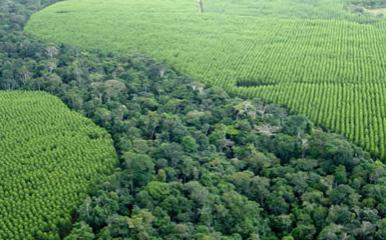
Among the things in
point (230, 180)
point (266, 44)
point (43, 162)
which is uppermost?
point (43, 162)

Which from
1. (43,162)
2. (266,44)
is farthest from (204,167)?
(266,44)

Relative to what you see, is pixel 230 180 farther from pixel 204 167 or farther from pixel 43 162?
pixel 43 162

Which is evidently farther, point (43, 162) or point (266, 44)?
point (266, 44)

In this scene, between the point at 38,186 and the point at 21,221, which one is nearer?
the point at 21,221

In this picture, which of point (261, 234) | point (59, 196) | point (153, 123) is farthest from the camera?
point (153, 123)

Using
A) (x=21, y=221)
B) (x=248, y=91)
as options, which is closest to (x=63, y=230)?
(x=21, y=221)

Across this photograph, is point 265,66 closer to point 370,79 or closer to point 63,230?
point 370,79

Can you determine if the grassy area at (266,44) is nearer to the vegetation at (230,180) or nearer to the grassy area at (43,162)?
the vegetation at (230,180)

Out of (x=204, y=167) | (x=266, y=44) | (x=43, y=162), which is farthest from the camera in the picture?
(x=266, y=44)
